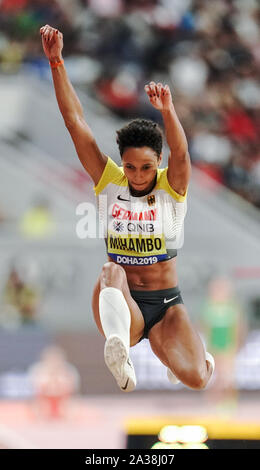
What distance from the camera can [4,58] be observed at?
60.0ft

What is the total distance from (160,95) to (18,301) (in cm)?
1027

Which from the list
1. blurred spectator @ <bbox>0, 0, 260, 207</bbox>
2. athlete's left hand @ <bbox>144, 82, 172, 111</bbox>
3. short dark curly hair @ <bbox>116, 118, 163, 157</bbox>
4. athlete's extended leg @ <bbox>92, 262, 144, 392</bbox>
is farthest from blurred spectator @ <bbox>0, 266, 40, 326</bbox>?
athlete's left hand @ <bbox>144, 82, 172, 111</bbox>

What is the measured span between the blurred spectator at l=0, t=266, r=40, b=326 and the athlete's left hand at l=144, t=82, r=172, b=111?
32.1 feet

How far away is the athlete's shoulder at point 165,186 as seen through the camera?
576cm

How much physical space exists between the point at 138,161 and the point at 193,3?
51.7 ft

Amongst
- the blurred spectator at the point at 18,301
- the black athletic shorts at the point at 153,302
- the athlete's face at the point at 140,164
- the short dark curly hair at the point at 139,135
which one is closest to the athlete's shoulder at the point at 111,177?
the athlete's face at the point at 140,164

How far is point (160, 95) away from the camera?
5391mm

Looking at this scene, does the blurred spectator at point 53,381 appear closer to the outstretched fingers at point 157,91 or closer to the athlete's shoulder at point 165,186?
the athlete's shoulder at point 165,186

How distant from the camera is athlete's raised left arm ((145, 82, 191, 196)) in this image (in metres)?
5.39

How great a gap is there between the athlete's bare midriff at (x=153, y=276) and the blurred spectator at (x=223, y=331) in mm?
8557

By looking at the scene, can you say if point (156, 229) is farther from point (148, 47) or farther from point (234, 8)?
point (234, 8)

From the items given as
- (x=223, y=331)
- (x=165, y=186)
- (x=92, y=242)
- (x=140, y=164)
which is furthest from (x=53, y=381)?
(x=140, y=164)

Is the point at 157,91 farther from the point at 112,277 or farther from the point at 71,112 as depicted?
the point at 112,277

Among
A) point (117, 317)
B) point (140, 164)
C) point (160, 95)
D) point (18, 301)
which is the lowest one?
point (117, 317)
